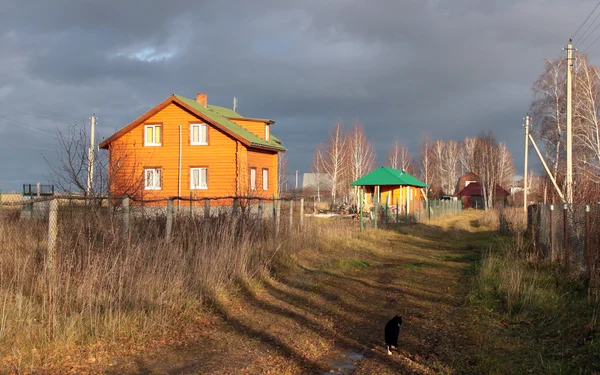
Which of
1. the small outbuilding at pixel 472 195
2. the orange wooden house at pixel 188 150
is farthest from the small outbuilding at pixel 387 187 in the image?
the small outbuilding at pixel 472 195

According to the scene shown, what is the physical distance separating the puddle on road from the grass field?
0.07ft

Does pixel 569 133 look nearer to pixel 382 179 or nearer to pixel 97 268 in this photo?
pixel 97 268

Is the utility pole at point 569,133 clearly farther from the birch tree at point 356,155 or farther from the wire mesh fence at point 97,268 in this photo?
the birch tree at point 356,155

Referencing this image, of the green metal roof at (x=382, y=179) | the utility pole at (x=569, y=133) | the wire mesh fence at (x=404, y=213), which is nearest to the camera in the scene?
the utility pole at (x=569, y=133)

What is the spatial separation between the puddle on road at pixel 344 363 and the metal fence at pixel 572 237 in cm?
525

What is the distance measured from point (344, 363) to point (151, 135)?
28755 mm

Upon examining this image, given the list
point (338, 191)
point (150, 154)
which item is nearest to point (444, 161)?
point (338, 191)

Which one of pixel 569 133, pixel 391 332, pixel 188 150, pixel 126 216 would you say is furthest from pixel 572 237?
pixel 188 150

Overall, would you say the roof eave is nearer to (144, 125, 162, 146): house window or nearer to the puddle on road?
(144, 125, 162, 146): house window

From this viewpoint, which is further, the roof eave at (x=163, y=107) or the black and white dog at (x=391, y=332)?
the roof eave at (x=163, y=107)

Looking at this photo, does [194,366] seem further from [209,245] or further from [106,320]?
[209,245]

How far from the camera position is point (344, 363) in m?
6.03

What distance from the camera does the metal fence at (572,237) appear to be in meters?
9.58

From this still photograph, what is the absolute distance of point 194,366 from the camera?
227 inches
